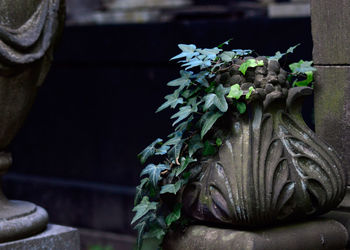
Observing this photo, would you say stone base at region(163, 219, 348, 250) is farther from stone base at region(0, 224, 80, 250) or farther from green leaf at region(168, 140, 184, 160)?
stone base at region(0, 224, 80, 250)

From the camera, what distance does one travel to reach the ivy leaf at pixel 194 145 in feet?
10.9

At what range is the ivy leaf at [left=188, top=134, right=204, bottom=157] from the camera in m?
3.32

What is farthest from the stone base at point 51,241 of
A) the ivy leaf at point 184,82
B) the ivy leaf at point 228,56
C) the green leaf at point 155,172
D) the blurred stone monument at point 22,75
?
the ivy leaf at point 228,56

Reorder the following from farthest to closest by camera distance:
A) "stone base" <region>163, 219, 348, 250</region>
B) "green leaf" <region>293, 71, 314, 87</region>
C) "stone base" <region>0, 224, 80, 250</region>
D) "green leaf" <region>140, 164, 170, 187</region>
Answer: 1. "stone base" <region>0, 224, 80, 250</region>
2. "green leaf" <region>293, 71, 314, 87</region>
3. "green leaf" <region>140, 164, 170, 187</region>
4. "stone base" <region>163, 219, 348, 250</region>

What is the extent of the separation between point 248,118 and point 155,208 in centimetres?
55

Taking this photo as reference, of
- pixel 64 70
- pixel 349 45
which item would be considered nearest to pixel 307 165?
pixel 349 45

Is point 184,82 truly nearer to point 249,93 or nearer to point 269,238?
point 249,93

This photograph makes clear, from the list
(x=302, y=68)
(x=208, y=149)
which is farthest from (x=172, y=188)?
(x=302, y=68)

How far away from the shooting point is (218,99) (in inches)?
129

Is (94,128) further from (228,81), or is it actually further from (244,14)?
(228,81)

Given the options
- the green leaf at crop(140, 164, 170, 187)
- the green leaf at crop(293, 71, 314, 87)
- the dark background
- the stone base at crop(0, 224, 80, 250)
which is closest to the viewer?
the green leaf at crop(140, 164, 170, 187)

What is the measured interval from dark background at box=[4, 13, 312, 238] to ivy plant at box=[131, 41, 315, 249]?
130 inches

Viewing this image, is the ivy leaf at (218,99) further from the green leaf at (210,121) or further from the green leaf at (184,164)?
the green leaf at (184,164)

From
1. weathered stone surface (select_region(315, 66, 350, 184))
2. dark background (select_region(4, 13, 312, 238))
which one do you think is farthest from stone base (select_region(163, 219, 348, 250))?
dark background (select_region(4, 13, 312, 238))
